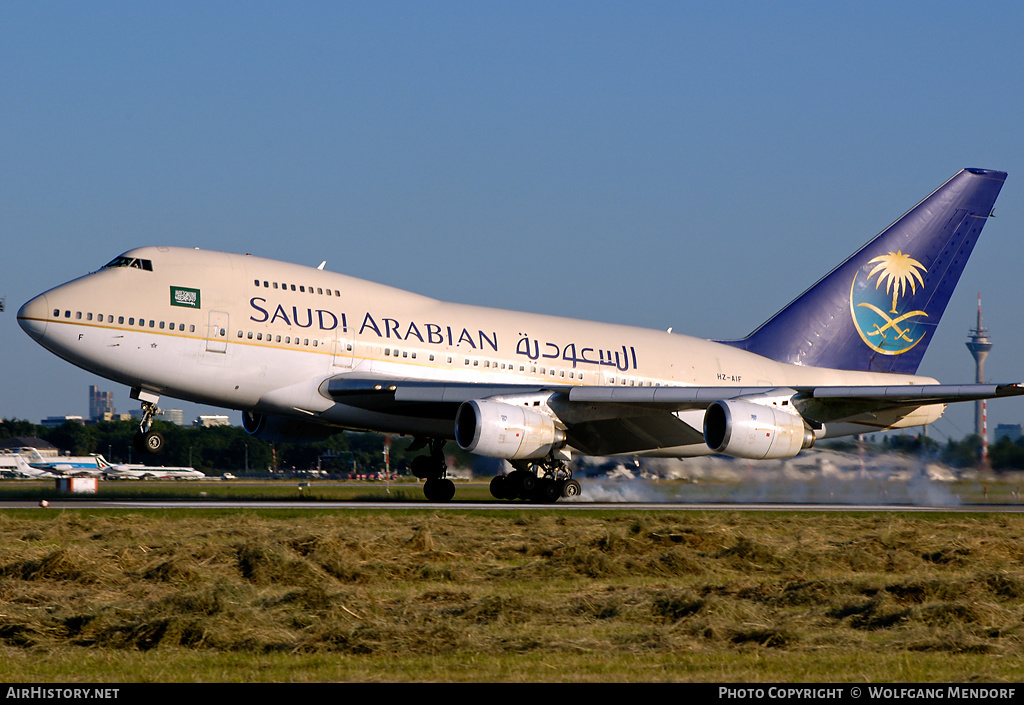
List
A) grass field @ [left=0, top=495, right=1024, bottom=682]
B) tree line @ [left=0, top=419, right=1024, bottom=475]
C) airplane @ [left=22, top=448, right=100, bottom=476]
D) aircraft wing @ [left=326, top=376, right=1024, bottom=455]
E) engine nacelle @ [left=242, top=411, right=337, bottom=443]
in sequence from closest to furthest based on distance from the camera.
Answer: grass field @ [left=0, top=495, right=1024, bottom=682]
aircraft wing @ [left=326, top=376, right=1024, bottom=455]
engine nacelle @ [left=242, top=411, right=337, bottom=443]
tree line @ [left=0, top=419, right=1024, bottom=475]
airplane @ [left=22, top=448, right=100, bottom=476]

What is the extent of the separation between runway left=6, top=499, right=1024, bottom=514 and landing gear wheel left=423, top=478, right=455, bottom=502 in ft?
6.57

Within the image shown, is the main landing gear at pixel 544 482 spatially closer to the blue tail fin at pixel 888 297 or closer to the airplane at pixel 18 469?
the blue tail fin at pixel 888 297

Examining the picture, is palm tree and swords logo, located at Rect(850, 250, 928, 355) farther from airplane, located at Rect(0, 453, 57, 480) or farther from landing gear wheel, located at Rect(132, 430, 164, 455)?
airplane, located at Rect(0, 453, 57, 480)

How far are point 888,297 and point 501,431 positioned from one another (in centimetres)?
1505

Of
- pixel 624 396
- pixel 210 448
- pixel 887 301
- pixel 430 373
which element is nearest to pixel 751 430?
pixel 624 396

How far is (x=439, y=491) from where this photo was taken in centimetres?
2867

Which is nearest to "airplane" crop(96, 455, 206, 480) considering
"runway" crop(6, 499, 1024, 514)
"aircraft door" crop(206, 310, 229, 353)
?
"runway" crop(6, 499, 1024, 514)

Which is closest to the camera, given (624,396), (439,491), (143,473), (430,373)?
(624,396)

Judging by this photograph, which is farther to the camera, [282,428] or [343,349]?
[282,428]

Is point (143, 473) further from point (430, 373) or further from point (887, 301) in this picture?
point (887, 301)

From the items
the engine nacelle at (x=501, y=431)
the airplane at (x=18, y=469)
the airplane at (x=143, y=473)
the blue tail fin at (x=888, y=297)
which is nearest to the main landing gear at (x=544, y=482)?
the engine nacelle at (x=501, y=431)

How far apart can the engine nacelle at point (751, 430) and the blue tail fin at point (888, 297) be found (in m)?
8.05

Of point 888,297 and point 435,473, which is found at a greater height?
point 888,297

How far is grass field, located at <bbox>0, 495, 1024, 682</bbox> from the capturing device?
342 inches
